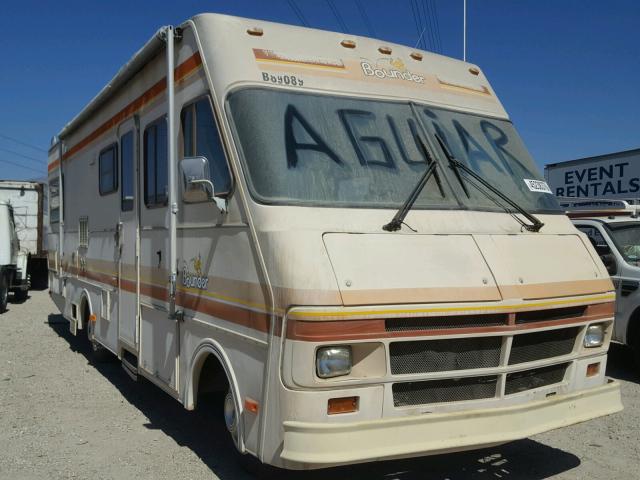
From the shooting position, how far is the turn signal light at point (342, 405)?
11.3 feet

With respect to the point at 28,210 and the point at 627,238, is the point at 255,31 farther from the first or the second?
the point at 28,210

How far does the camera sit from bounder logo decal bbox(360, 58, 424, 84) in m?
4.68

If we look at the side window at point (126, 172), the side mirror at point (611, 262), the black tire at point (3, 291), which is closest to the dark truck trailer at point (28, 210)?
the black tire at point (3, 291)

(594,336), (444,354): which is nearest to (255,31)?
(444,354)

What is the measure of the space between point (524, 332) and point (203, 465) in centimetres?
250

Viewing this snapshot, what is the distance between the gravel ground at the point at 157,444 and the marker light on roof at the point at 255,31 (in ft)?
9.64

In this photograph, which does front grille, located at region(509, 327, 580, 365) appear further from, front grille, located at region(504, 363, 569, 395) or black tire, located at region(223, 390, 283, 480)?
black tire, located at region(223, 390, 283, 480)

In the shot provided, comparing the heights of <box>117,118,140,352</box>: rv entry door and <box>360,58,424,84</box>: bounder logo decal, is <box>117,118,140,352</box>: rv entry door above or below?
below

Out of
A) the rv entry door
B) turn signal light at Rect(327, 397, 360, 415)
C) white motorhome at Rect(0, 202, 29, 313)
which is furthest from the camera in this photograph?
white motorhome at Rect(0, 202, 29, 313)

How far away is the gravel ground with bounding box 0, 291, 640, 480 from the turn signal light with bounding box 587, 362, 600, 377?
795 mm

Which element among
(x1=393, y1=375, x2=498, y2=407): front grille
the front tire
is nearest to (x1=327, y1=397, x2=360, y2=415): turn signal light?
(x1=393, y1=375, x2=498, y2=407): front grille

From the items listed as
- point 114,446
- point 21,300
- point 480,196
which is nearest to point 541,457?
point 480,196

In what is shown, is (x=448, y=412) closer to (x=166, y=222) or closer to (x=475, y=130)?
(x=475, y=130)

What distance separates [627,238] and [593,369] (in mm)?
4193
